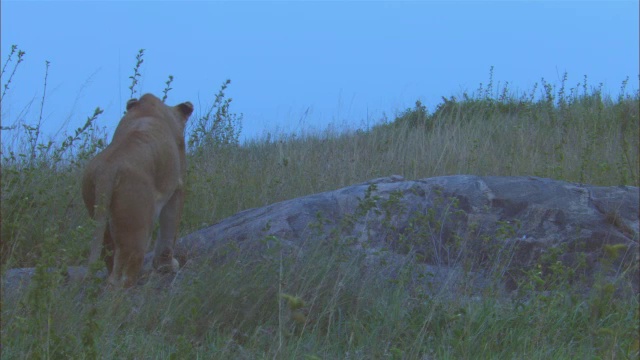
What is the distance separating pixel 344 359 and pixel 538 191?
2.88 meters

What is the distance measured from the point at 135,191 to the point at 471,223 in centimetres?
221

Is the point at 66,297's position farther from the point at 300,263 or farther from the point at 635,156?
the point at 635,156

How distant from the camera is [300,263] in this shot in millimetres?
4844

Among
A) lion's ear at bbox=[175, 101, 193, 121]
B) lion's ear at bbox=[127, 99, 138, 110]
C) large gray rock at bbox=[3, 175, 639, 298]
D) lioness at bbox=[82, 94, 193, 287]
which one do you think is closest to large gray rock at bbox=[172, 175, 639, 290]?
large gray rock at bbox=[3, 175, 639, 298]

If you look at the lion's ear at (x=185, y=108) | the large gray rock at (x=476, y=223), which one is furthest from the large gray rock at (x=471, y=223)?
the lion's ear at (x=185, y=108)

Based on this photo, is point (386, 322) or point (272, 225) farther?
point (272, 225)

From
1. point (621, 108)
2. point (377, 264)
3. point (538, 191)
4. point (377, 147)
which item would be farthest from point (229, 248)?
point (621, 108)

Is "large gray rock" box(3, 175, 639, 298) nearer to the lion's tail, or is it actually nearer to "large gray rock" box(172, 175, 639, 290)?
"large gray rock" box(172, 175, 639, 290)

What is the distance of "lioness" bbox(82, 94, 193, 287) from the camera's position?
4938 mm

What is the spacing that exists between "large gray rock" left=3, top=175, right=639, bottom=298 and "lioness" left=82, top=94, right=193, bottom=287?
1.49ft

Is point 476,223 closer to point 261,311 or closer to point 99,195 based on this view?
point 261,311

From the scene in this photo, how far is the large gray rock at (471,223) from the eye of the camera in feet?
18.4

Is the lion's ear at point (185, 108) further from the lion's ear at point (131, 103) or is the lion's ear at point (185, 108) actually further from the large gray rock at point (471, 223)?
the large gray rock at point (471, 223)

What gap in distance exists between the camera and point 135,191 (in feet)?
16.4
